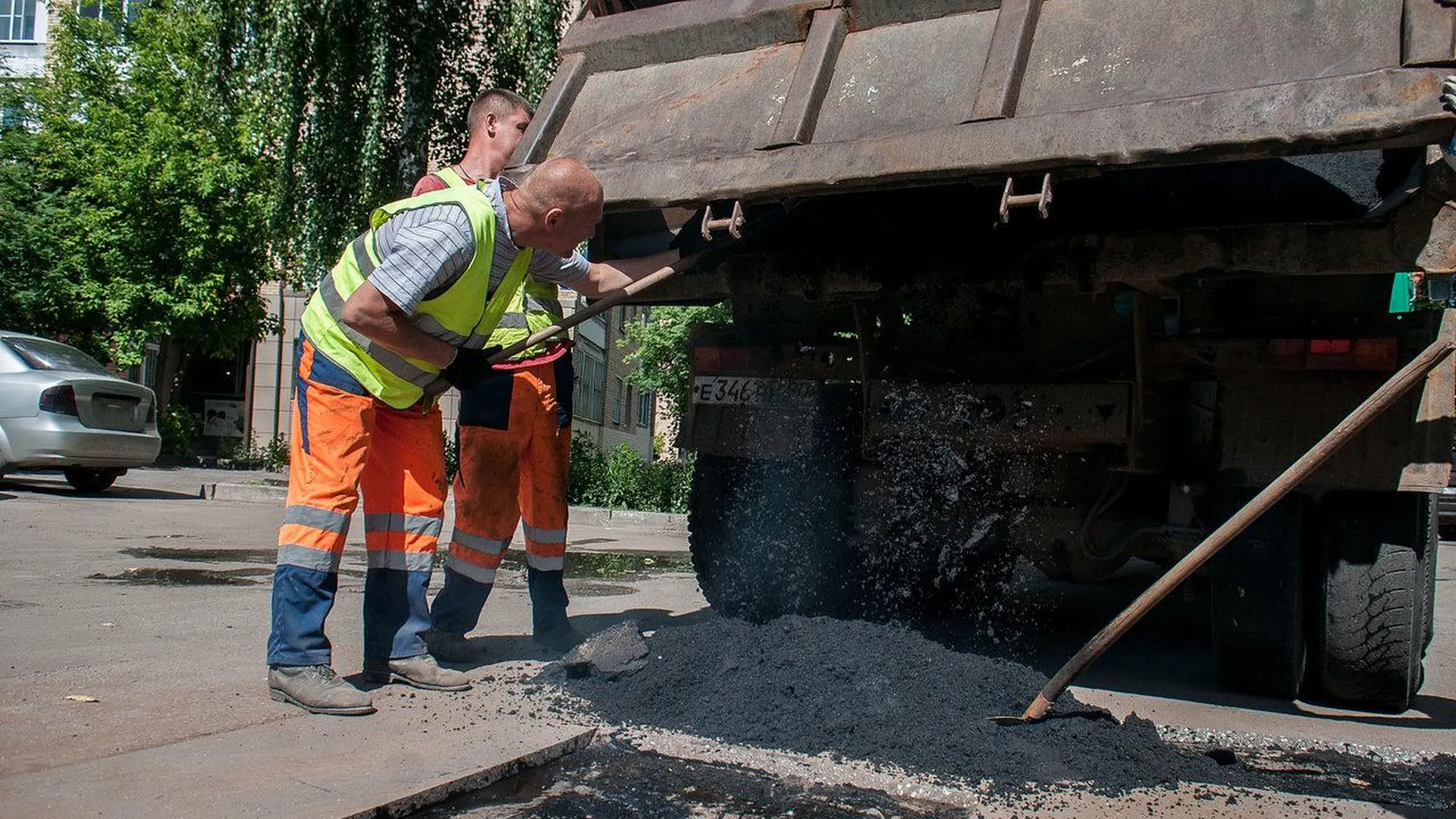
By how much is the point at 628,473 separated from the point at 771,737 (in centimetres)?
1088

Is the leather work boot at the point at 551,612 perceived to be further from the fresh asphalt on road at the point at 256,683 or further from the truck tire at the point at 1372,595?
the truck tire at the point at 1372,595

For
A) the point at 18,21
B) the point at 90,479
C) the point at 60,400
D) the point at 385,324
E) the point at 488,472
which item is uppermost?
the point at 18,21

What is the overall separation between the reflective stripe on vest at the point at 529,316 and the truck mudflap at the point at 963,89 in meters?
0.46

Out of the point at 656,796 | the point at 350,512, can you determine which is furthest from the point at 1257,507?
the point at 350,512

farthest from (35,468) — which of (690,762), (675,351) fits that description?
(690,762)

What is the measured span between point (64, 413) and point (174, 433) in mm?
9554

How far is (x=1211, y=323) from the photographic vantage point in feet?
12.9

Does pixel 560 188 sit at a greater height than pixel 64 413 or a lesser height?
→ greater

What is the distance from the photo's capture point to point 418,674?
3684 millimetres

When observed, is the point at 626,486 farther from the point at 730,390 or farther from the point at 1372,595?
the point at 1372,595

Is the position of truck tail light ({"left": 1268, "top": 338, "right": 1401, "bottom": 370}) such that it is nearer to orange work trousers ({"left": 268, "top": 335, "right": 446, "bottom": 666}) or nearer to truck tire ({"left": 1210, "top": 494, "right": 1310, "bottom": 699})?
truck tire ({"left": 1210, "top": 494, "right": 1310, "bottom": 699})

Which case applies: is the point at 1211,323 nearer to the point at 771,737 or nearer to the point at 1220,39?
the point at 1220,39

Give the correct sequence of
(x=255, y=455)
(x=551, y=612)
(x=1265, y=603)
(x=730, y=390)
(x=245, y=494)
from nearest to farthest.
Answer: (x=1265, y=603), (x=551, y=612), (x=730, y=390), (x=245, y=494), (x=255, y=455)

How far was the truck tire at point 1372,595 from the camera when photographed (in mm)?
3877
